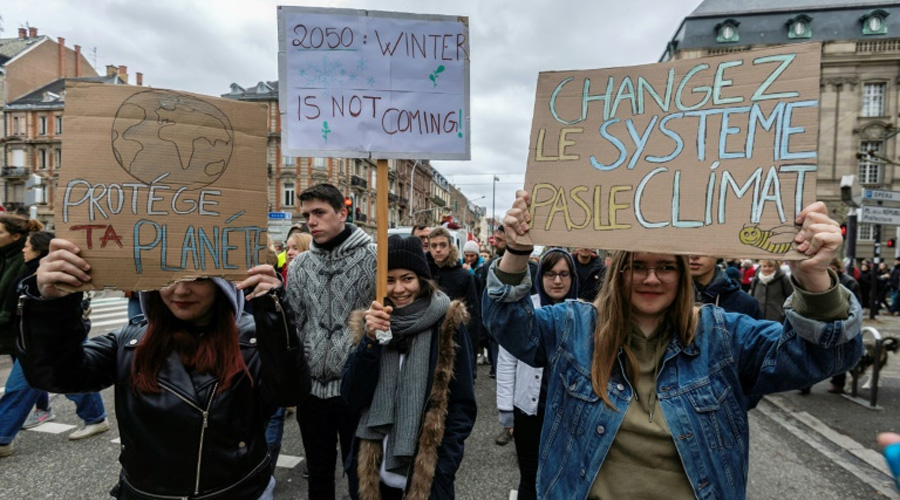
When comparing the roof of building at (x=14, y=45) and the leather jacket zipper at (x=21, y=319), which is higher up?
the roof of building at (x=14, y=45)

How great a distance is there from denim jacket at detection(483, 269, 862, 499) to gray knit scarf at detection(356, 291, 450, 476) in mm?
797

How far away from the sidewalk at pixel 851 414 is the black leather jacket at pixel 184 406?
5039mm

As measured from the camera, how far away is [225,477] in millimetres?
1797

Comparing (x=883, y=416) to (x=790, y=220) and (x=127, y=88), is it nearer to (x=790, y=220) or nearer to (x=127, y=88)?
(x=790, y=220)

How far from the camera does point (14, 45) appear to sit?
45.1m

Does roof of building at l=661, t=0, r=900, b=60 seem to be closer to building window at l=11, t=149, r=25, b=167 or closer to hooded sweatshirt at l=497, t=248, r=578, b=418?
hooded sweatshirt at l=497, t=248, r=578, b=418

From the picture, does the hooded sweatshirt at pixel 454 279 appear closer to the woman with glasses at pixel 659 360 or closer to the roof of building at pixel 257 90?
the woman with glasses at pixel 659 360

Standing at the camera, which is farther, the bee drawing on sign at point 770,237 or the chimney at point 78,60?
the chimney at point 78,60

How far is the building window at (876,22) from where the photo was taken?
38.0 m

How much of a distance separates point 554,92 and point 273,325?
131 centimetres

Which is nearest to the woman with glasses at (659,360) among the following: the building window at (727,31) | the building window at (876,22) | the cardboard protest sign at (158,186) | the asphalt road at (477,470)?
the cardboard protest sign at (158,186)

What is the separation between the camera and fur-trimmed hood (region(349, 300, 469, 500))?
234 cm

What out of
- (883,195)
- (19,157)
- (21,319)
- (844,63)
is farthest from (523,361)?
(19,157)

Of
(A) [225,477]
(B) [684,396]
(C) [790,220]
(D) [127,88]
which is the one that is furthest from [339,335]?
(C) [790,220]
